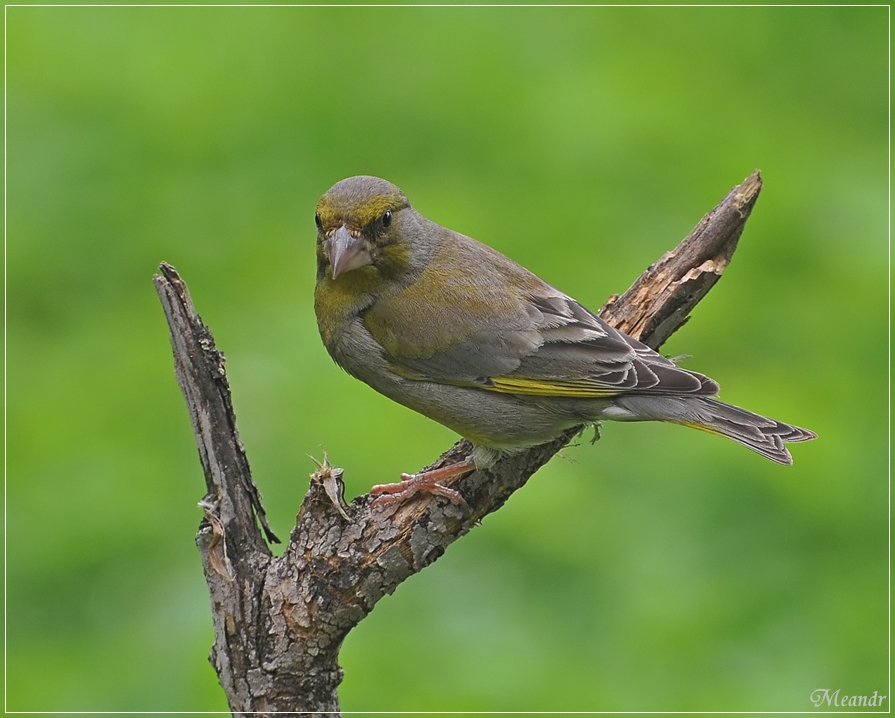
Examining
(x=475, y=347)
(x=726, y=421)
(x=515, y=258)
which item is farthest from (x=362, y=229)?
(x=515, y=258)

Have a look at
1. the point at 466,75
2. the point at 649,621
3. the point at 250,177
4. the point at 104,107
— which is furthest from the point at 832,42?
the point at 649,621

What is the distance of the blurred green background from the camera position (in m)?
6.10

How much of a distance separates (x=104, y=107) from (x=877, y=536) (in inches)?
255

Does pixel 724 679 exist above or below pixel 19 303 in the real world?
below

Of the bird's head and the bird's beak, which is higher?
the bird's head

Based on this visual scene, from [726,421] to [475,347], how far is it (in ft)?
3.27

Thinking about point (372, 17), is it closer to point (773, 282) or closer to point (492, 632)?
point (773, 282)

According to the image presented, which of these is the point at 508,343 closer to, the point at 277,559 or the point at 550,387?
the point at 550,387

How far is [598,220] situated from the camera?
29.4ft

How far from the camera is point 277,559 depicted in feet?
14.7
